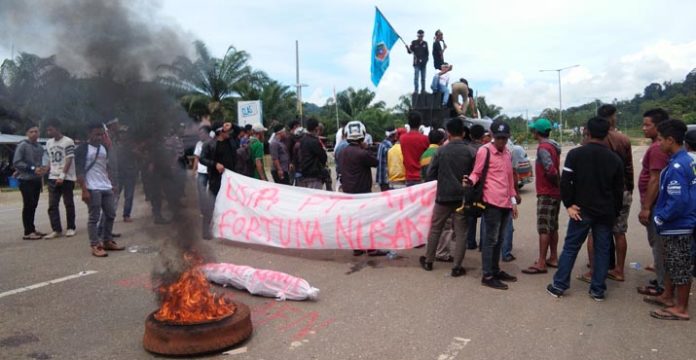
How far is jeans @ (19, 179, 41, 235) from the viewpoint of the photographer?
816 cm

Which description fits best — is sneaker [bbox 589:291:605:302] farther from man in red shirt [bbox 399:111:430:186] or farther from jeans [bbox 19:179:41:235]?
jeans [bbox 19:179:41:235]

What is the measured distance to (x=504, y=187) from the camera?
5.49 meters

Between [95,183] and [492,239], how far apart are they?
16.9 ft

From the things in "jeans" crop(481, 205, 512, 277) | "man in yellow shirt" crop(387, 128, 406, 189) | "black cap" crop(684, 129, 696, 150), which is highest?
"black cap" crop(684, 129, 696, 150)

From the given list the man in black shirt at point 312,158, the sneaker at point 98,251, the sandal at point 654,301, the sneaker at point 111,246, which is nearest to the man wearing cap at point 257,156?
the man in black shirt at point 312,158

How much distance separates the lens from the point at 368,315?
15.1 feet

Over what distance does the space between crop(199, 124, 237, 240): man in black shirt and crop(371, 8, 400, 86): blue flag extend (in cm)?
809

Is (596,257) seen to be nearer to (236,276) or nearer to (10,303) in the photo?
(236,276)

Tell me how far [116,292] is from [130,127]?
208 cm

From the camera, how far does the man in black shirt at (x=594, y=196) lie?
4.79 m

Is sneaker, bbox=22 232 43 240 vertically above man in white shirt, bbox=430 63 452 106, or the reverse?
man in white shirt, bbox=430 63 452 106

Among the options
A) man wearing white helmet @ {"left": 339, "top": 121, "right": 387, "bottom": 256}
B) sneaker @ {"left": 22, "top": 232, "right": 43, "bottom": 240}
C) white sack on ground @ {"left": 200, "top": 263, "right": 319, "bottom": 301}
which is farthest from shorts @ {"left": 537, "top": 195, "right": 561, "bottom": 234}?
sneaker @ {"left": 22, "top": 232, "right": 43, "bottom": 240}

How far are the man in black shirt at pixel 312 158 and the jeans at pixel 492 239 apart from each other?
3.00 metres

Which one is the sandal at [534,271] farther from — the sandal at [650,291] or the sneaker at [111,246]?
the sneaker at [111,246]
